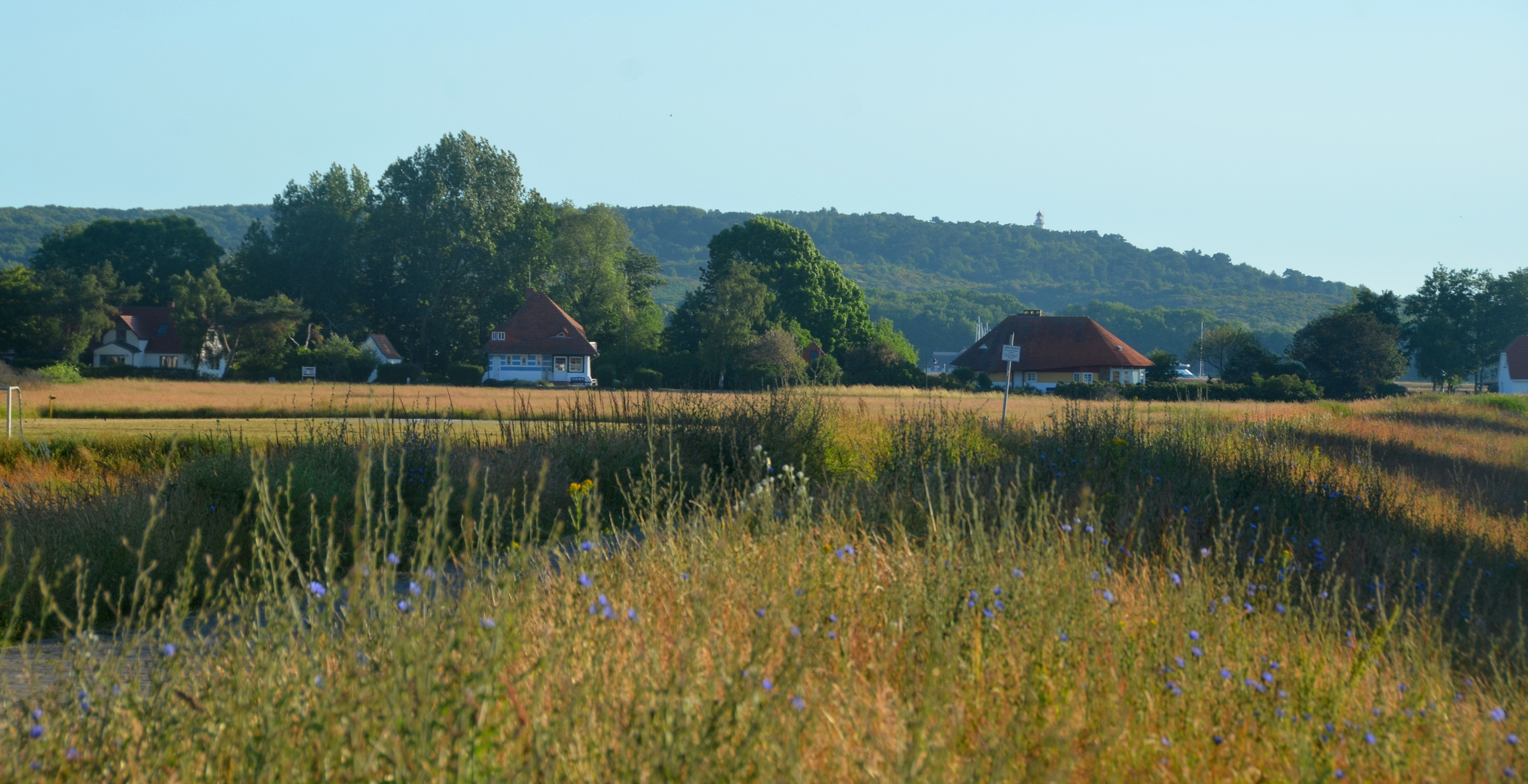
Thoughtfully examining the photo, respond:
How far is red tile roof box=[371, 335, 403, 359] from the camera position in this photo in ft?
219

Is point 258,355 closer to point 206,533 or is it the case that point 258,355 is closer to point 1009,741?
point 206,533

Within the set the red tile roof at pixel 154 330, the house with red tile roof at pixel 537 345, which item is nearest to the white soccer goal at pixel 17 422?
the house with red tile roof at pixel 537 345

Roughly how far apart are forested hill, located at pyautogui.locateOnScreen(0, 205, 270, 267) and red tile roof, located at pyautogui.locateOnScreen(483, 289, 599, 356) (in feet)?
193

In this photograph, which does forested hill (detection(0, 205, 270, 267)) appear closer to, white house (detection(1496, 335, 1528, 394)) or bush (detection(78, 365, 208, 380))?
bush (detection(78, 365, 208, 380))

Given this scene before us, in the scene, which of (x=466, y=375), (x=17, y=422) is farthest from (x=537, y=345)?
(x=17, y=422)

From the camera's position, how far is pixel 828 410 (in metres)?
13.0

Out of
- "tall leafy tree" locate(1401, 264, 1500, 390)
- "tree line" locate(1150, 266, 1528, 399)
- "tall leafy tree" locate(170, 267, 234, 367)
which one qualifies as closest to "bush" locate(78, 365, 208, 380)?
"tall leafy tree" locate(170, 267, 234, 367)

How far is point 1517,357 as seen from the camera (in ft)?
243

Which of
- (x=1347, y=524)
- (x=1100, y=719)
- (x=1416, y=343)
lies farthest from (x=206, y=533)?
(x=1416, y=343)

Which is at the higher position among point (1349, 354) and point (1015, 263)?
point (1015, 263)

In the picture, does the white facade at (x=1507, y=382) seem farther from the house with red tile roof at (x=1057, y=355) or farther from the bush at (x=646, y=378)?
the bush at (x=646, y=378)

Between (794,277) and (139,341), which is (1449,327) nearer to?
(794,277)

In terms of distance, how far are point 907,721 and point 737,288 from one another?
52.6m

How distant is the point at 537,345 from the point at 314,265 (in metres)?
17.6
